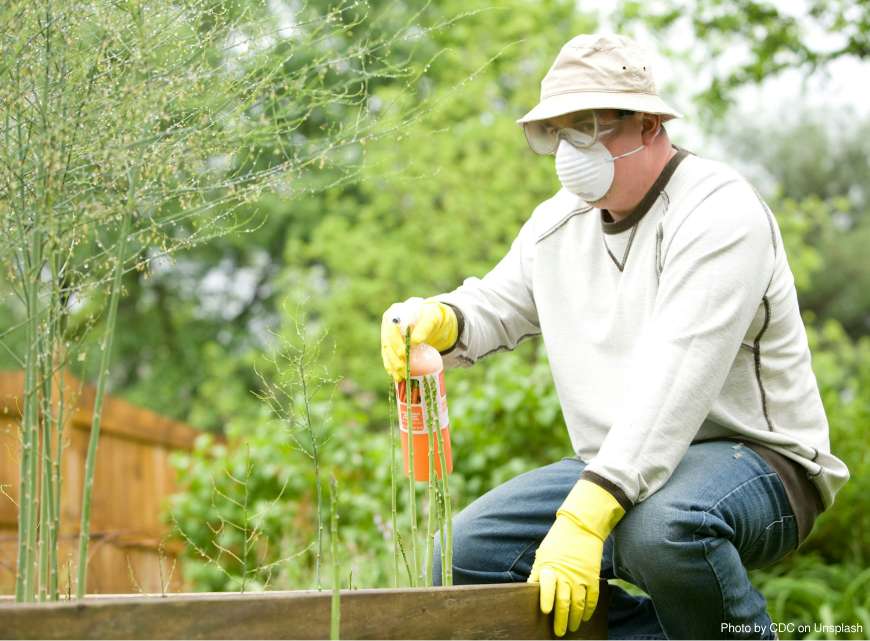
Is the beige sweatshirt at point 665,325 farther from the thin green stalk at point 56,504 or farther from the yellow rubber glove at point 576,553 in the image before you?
the thin green stalk at point 56,504

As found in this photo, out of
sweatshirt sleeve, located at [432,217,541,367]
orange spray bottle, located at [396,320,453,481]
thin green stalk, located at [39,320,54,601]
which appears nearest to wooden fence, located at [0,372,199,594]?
sweatshirt sleeve, located at [432,217,541,367]

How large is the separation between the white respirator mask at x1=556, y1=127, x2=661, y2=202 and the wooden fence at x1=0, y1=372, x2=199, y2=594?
13.7 ft

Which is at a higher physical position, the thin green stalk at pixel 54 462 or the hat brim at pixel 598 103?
the hat brim at pixel 598 103

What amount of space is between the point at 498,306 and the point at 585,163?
20.3 inches

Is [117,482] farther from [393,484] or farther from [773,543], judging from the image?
[773,543]

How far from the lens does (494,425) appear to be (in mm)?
5242

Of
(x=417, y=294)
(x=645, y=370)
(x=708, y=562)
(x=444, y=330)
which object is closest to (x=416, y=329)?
(x=444, y=330)

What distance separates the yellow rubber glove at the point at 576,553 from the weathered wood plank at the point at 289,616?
0.18ft

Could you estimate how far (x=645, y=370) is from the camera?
7.08ft

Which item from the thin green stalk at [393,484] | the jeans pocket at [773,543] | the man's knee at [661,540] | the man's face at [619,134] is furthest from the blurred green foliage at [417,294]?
the jeans pocket at [773,543]

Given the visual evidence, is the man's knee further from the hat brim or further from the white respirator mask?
the hat brim

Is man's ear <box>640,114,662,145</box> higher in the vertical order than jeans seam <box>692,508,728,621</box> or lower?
higher

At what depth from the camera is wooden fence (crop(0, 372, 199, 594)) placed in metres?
6.32

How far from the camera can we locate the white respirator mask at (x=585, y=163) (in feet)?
7.66
